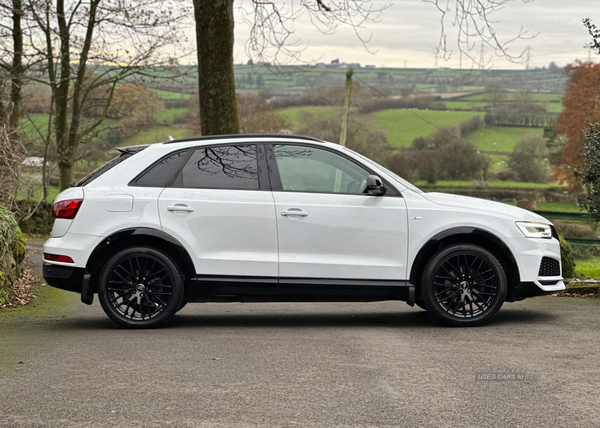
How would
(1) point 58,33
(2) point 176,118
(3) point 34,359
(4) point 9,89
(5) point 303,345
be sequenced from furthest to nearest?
1. (2) point 176,118
2. (1) point 58,33
3. (4) point 9,89
4. (5) point 303,345
5. (3) point 34,359

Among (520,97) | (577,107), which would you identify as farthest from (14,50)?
(520,97)

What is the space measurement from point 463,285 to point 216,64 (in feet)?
23.7

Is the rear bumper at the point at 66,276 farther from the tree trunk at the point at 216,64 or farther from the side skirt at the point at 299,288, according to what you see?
the tree trunk at the point at 216,64

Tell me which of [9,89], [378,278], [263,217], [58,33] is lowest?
[378,278]

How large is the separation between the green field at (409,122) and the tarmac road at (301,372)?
84.9 metres

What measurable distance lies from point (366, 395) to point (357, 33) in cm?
1150

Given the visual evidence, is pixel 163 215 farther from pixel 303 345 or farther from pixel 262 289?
pixel 303 345

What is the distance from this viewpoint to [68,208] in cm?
756

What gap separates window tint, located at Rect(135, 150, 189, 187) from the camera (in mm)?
7641

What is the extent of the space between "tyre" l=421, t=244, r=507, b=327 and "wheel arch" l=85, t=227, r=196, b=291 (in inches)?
89.2

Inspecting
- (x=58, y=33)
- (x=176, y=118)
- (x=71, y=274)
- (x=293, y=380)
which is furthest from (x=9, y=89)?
(x=176, y=118)

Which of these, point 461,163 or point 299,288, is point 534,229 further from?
point 461,163

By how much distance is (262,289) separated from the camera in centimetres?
752

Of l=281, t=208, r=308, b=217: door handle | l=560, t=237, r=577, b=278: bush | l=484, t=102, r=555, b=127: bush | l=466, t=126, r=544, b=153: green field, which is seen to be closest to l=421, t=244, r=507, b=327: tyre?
l=281, t=208, r=308, b=217: door handle
